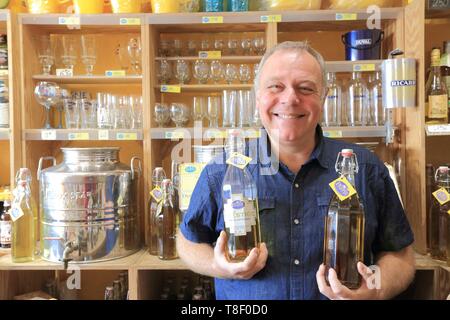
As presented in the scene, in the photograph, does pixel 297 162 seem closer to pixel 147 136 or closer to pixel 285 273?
pixel 285 273

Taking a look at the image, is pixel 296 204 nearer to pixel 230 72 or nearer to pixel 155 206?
pixel 155 206

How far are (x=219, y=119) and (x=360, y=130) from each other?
2.63ft

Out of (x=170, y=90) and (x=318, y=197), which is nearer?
(x=318, y=197)

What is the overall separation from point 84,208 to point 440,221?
1766 millimetres

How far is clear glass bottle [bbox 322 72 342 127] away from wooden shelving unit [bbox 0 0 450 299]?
0.25ft

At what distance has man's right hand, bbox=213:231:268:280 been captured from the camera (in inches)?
43.3

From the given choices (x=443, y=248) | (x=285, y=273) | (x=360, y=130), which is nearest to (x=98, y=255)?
(x=285, y=273)

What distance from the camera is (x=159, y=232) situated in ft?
6.59

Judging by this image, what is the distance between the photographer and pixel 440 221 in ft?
6.24

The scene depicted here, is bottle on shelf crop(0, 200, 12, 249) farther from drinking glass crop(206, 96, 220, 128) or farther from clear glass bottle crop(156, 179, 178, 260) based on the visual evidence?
drinking glass crop(206, 96, 220, 128)

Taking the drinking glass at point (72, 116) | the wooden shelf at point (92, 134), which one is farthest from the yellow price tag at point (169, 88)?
the drinking glass at point (72, 116)

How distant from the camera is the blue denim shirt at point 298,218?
1.22 meters

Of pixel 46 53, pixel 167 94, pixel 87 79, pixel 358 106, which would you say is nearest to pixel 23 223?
pixel 87 79

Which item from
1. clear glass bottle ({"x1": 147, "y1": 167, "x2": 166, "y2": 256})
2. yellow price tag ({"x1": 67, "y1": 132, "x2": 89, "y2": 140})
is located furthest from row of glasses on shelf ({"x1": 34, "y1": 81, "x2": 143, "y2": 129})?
clear glass bottle ({"x1": 147, "y1": 167, "x2": 166, "y2": 256})
